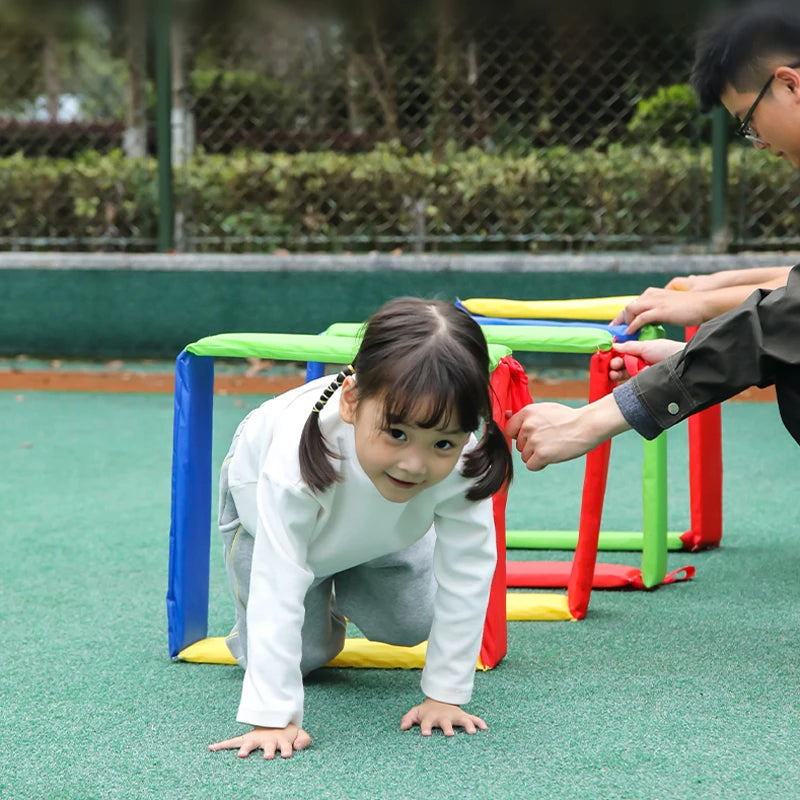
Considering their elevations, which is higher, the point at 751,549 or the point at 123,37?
the point at 123,37

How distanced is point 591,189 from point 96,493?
3.98 metres

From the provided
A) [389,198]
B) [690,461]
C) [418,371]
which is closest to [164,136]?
[389,198]

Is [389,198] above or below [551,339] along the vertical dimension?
above

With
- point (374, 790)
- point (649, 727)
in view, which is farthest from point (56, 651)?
point (649, 727)

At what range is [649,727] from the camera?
2.18 metres

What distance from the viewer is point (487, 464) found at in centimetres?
219

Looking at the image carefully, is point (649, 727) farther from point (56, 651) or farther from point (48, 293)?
point (48, 293)

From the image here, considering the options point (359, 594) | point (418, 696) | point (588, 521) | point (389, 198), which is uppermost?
point (389, 198)

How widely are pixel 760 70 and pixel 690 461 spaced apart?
1457 mm

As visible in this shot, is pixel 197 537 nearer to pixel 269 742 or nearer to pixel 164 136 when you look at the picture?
pixel 269 742

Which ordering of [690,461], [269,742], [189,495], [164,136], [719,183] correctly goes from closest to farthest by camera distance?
1. [269,742]
2. [189,495]
3. [690,461]
4. [719,183]
5. [164,136]

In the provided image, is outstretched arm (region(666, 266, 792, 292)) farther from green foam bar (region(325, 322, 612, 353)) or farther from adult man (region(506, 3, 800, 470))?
adult man (region(506, 3, 800, 470))

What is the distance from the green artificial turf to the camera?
6.43 feet

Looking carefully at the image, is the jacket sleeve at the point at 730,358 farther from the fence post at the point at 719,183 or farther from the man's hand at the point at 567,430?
the fence post at the point at 719,183
